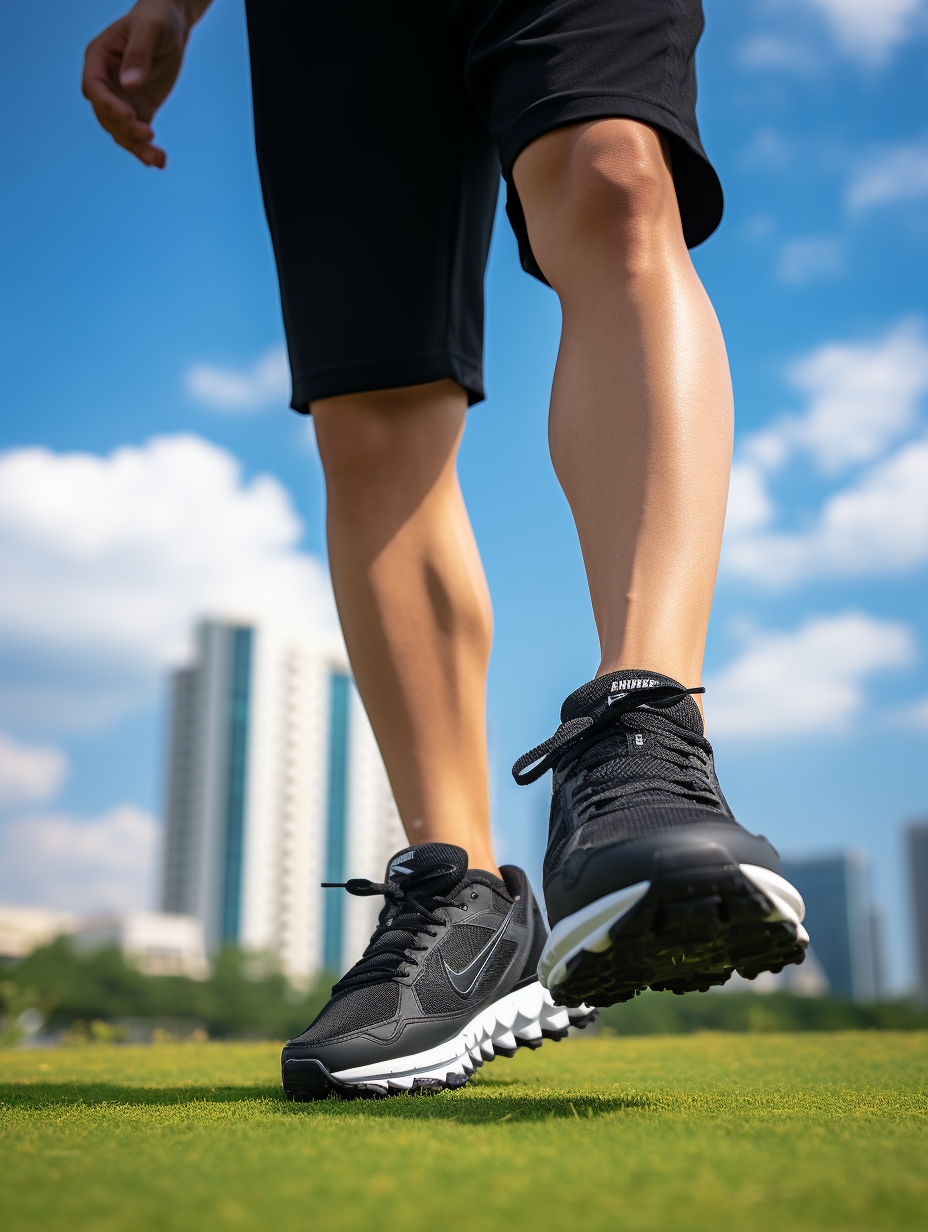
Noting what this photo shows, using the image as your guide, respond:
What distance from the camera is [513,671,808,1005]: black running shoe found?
78 cm

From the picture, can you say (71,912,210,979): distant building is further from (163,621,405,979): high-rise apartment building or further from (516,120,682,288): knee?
(516,120,682,288): knee

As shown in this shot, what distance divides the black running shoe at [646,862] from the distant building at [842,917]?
110362 mm

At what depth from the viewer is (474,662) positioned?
159 centimetres

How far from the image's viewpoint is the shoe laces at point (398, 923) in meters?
1.24

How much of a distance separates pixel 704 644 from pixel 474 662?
594 millimetres

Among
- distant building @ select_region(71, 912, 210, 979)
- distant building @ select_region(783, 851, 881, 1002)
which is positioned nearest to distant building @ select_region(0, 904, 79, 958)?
distant building @ select_region(71, 912, 210, 979)

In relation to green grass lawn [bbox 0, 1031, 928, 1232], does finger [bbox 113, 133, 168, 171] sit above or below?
above

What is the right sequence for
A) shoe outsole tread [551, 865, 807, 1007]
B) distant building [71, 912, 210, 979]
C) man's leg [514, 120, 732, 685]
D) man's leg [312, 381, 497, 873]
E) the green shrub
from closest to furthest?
shoe outsole tread [551, 865, 807, 1007] → man's leg [514, 120, 732, 685] → man's leg [312, 381, 497, 873] → the green shrub → distant building [71, 912, 210, 979]

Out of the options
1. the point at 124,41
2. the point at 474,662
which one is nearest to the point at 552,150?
the point at 474,662

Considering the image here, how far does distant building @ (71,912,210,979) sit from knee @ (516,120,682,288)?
55.9 meters

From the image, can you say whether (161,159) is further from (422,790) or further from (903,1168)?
(903,1168)

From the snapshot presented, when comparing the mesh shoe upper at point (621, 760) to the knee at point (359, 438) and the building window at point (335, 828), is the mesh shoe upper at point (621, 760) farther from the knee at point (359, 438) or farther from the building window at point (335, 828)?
the building window at point (335, 828)

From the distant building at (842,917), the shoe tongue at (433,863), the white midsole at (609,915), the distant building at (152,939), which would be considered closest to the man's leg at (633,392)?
the white midsole at (609,915)

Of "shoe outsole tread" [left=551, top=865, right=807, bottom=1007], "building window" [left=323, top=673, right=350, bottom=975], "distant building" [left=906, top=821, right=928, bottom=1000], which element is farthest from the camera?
"distant building" [left=906, top=821, right=928, bottom=1000]
